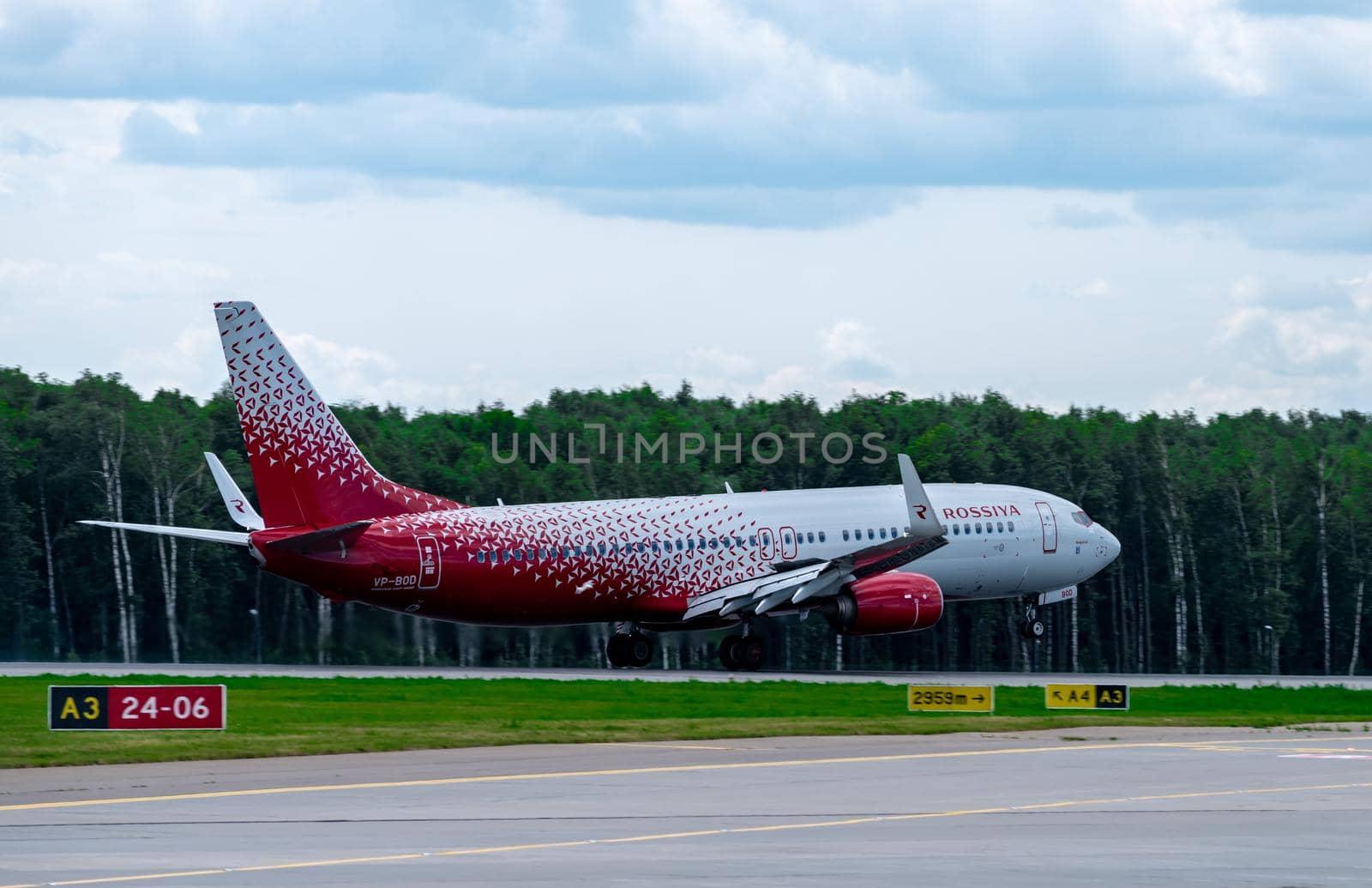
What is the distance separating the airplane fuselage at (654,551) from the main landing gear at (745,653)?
5.77ft

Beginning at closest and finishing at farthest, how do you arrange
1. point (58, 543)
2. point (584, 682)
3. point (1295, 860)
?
1. point (1295, 860)
2. point (584, 682)
3. point (58, 543)

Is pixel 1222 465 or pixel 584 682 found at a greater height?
pixel 1222 465

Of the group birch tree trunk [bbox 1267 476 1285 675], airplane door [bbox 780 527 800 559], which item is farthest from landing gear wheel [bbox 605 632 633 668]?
birch tree trunk [bbox 1267 476 1285 675]

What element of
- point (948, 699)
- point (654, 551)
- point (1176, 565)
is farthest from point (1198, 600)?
point (948, 699)

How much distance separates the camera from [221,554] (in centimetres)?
7756

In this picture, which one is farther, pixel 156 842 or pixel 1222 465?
pixel 1222 465

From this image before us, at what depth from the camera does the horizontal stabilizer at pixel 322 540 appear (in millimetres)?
46375

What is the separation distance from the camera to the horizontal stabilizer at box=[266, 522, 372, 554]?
46375mm

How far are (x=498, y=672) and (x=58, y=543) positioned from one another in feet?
117

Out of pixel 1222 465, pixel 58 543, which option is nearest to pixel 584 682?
pixel 58 543

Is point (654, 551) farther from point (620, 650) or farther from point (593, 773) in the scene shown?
point (593, 773)

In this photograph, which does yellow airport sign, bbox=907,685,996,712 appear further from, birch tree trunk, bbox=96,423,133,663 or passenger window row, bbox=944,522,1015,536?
birch tree trunk, bbox=96,423,133,663

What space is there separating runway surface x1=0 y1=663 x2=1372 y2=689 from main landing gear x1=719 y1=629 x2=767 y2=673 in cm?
30

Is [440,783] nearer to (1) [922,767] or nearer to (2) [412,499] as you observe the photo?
(1) [922,767]
